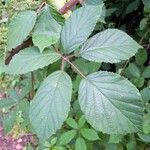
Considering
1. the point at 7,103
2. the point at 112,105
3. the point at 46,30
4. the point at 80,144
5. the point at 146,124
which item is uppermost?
the point at 46,30

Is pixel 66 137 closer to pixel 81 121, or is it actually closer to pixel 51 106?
pixel 81 121

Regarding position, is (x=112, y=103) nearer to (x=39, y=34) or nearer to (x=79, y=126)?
(x=39, y=34)

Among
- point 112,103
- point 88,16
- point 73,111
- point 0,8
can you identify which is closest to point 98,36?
point 88,16

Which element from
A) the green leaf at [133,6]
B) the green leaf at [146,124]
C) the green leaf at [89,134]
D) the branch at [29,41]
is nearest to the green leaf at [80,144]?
the green leaf at [89,134]

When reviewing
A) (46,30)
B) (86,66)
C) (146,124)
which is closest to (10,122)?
(86,66)

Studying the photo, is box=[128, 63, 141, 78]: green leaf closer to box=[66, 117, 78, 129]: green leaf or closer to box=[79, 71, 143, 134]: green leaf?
box=[66, 117, 78, 129]: green leaf

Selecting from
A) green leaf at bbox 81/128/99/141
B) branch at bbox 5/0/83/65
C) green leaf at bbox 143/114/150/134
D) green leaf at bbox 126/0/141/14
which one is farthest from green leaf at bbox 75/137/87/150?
branch at bbox 5/0/83/65
